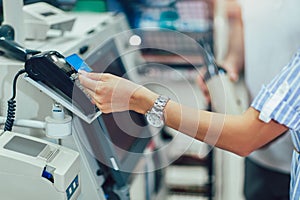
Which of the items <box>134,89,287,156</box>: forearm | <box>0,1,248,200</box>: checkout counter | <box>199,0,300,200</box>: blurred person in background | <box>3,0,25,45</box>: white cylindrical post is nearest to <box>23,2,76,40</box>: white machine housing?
<box>0,1,248,200</box>: checkout counter

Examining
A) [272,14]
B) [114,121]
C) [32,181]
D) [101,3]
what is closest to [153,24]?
[101,3]

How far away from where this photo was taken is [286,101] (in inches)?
45.7

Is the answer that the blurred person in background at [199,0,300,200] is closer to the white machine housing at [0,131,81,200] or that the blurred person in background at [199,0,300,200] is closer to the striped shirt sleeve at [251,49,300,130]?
the striped shirt sleeve at [251,49,300,130]

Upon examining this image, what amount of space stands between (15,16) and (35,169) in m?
0.44

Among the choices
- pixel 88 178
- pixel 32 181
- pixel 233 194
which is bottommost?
pixel 233 194

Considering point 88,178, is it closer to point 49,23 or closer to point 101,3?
point 49,23

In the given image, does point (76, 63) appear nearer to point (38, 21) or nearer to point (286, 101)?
point (38, 21)

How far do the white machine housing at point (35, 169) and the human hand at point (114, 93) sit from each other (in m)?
0.14

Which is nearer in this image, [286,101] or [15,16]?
[286,101]

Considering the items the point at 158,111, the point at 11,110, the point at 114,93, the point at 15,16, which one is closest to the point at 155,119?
the point at 158,111

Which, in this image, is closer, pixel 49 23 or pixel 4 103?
pixel 4 103

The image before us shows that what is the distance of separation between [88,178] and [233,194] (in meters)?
1.58

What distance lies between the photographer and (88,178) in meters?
1.25

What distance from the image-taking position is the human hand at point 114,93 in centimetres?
113
